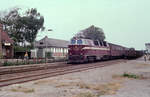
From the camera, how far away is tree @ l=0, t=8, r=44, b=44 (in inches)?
2569

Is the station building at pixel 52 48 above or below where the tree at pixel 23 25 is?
below

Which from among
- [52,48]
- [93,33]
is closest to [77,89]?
[52,48]

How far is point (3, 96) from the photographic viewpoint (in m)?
8.21

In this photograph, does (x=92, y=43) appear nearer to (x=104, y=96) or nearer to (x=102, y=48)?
(x=102, y=48)

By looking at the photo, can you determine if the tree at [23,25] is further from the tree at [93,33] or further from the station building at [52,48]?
the tree at [93,33]

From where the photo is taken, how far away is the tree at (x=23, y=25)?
65.2 metres

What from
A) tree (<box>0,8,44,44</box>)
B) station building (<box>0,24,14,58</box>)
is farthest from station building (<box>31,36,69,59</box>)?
station building (<box>0,24,14,58</box>)

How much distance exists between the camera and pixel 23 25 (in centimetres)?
6556

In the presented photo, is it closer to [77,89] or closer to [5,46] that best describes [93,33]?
[5,46]

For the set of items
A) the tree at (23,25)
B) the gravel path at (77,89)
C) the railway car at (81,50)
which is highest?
the tree at (23,25)

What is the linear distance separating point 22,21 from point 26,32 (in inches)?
145

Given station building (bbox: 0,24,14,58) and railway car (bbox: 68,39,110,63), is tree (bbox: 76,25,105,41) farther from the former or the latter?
railway car (bbox: 68,39,110,63)

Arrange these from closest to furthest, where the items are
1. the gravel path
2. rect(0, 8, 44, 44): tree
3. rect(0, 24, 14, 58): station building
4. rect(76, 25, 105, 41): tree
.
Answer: the gravel path
rect(0, 24, 14, 58): station building
rect(0, 8, 44, 44): tree
rect(76, 25, 105, 41): tree

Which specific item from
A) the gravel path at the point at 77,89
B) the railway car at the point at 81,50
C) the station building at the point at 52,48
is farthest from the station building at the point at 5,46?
the gravel path at the point at 77,89
